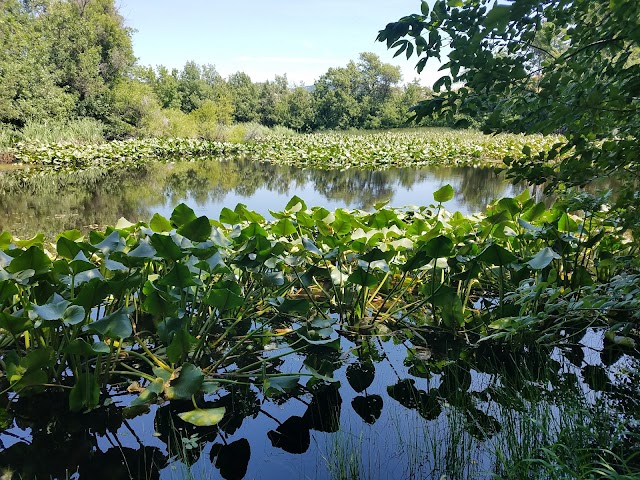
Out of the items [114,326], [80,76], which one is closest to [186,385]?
[114,326]

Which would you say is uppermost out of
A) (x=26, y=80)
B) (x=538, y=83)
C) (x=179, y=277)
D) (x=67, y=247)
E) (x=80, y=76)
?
(x=80, y=76)

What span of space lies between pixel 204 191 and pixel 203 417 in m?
6.67

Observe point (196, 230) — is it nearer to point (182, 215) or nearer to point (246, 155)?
point (182, 215)

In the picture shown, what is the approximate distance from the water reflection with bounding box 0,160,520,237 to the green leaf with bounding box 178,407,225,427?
165 inches

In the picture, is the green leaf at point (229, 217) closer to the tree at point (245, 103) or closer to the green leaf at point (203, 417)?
the green leaf at point (203, 417)

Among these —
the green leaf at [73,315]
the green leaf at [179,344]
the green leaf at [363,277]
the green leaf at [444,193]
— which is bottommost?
the green leaf at [179,344]

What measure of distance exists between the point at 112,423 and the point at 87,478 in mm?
260

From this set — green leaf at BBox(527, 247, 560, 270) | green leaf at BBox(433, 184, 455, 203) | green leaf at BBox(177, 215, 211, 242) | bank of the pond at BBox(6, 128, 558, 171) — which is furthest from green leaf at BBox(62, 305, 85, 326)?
bank of the pond at BBox(6, 128, 558, 171)

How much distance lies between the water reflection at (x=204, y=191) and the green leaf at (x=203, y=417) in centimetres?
420

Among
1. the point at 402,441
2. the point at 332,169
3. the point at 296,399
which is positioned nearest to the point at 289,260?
the point at 296,399

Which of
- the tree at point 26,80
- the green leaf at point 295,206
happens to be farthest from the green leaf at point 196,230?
the tree at point 26,80

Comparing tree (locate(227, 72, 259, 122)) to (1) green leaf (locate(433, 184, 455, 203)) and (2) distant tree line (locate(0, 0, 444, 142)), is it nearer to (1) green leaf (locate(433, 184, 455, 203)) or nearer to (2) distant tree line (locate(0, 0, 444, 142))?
(2) distant tree line (locate(0, 0, 444, 142))

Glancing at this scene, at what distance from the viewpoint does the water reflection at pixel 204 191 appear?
6.02m

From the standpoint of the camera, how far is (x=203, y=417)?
5.14 feet
